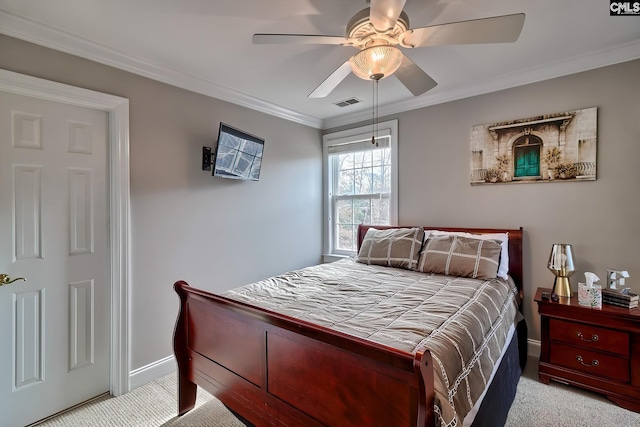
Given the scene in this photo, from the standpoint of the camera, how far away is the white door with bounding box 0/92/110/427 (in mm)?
1879

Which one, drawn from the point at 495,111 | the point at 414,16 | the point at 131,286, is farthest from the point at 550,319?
the point at 131,286

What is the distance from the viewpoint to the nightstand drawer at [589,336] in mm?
2002

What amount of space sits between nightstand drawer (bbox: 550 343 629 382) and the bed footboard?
6.28ft

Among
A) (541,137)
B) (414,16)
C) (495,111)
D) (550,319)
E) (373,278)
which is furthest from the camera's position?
(495,111)

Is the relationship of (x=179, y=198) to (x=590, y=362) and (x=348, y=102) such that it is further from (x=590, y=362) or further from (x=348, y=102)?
(x=590, y=362)

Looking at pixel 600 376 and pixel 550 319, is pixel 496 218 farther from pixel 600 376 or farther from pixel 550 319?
pixel 600 376

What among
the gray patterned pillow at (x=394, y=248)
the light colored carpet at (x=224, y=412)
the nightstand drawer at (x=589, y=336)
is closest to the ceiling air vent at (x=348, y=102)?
the gray patterned pillow at (x=394, y=248)

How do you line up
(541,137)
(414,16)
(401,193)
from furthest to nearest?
(401,193) < (541,137) < (414,16)

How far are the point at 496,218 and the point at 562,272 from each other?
684 mm

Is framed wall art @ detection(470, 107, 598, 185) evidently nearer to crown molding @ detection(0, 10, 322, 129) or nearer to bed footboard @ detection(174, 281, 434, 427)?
crown molding @ detection(0, 10, 322, 129)

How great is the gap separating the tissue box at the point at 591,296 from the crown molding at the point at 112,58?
10.5ft

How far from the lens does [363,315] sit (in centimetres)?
159

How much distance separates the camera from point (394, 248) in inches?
111

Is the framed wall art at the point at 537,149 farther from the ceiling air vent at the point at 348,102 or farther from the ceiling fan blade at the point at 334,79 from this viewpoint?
the ceiling fan blade at the point at 334,79
